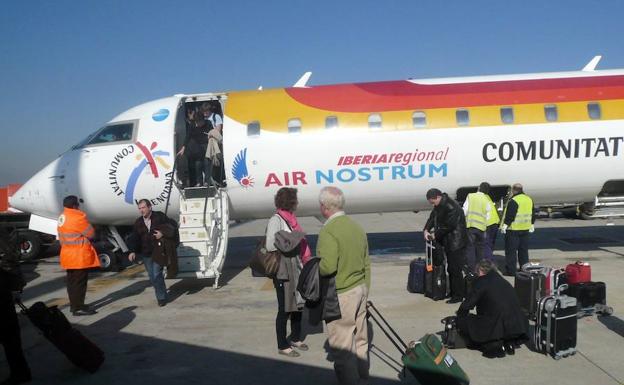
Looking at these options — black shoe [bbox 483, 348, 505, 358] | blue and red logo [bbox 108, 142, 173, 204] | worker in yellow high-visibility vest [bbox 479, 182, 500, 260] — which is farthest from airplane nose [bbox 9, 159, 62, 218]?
black shoe [bbox 483, 348, 505, 358]

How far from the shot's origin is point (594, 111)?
9.85m

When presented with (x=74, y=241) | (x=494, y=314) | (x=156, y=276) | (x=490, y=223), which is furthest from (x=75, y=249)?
(x=490, y=223)

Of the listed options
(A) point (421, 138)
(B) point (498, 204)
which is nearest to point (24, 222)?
(A) point (421, 138)

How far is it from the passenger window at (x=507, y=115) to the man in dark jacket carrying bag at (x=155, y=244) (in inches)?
260

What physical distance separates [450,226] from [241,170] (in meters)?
4.46

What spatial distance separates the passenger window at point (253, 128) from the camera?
10.1 metres

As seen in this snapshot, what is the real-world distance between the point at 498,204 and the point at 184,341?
6.90 meters

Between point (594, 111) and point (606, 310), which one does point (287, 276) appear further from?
point (594, 111)

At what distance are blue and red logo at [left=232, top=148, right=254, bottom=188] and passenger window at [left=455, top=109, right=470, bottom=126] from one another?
4309 millimetres

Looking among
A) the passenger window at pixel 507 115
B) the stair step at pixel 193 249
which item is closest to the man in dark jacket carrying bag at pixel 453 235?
the passenger window at pixel 507 115

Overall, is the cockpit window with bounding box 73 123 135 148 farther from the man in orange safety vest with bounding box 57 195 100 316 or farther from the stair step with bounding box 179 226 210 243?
the man in orange safety vest with bounding box 57 195 100 316

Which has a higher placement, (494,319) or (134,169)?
(134,169)

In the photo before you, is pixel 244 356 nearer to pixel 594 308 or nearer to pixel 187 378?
pixel 187 378

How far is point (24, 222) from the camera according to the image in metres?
14.9
